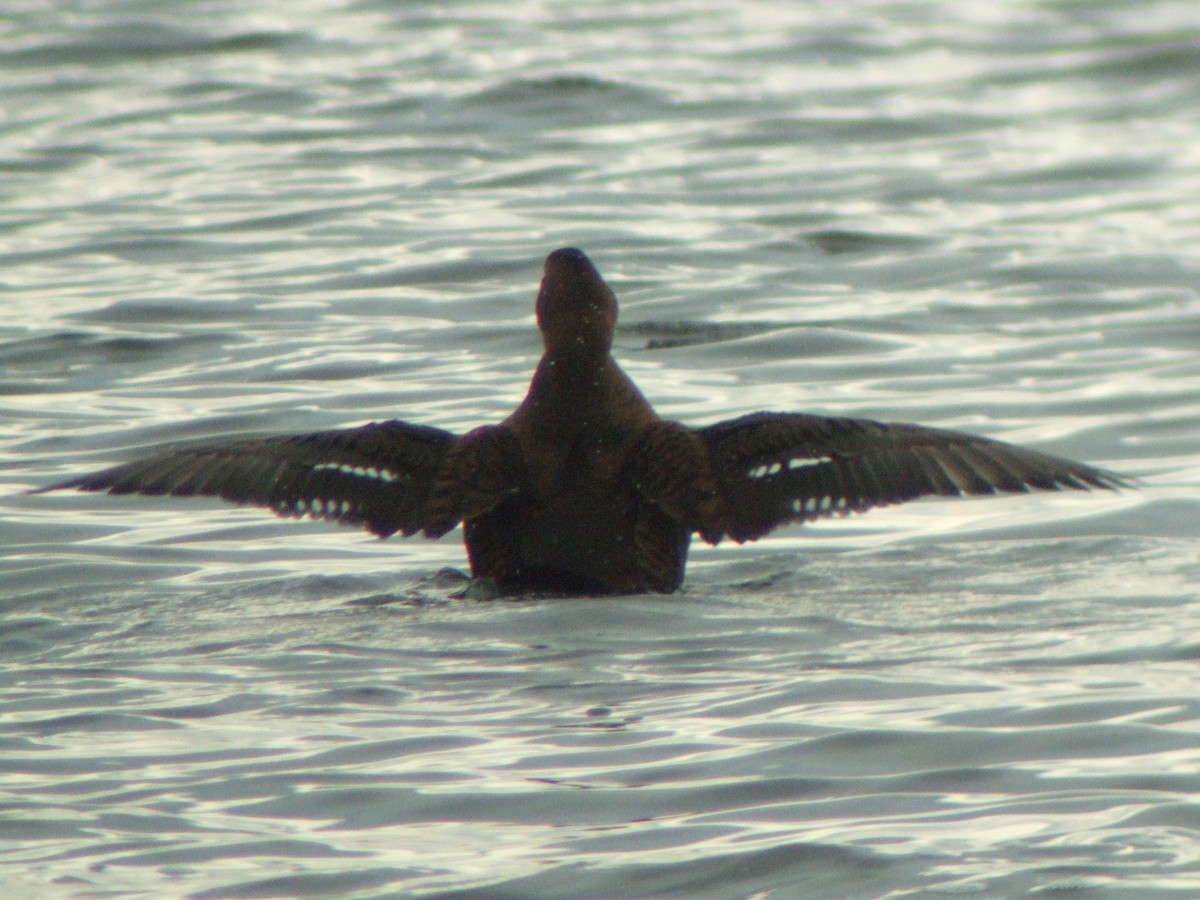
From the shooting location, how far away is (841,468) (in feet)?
23.6

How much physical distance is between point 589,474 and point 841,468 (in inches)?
34.7

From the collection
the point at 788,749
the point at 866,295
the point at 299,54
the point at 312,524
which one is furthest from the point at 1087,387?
the point at 299,54

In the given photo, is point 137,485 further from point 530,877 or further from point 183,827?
point 530,877

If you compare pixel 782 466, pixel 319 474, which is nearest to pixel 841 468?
pixel 782 466

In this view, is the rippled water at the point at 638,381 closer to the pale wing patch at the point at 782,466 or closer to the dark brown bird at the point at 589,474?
the dark brown bird at the point at 589,474

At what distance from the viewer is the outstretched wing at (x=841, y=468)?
23.2 feet

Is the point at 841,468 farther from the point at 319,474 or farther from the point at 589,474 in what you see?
the point at 319,474

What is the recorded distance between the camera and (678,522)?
22.7 feet

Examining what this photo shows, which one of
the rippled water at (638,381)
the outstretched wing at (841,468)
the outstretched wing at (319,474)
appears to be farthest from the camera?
the outstretched wing at (319,474)

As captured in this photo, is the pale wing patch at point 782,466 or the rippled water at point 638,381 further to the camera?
the pale wing patch at point 782,466

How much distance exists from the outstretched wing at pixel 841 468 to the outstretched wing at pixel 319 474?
3.17ft

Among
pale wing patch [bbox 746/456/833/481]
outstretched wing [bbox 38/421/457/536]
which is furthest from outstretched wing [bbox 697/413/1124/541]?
outstretched wing [bbox 38/421/457/536]

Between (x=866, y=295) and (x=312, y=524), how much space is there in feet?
16.2

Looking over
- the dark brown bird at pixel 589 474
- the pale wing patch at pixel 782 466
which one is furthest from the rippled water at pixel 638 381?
the pale wing patch at pixel 782 466
